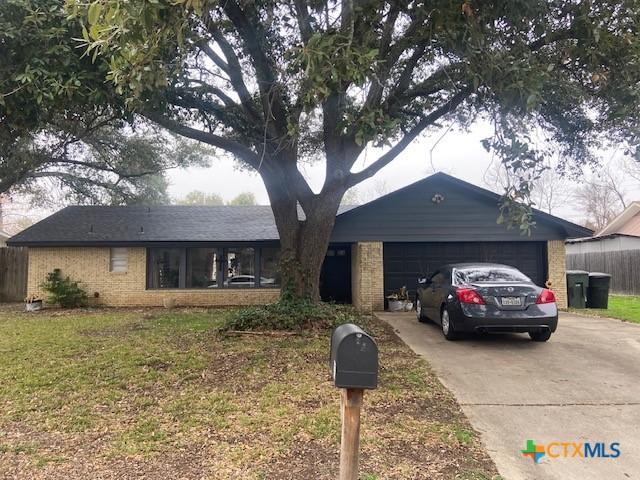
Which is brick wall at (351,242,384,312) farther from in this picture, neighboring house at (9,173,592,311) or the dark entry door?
the dark entry door

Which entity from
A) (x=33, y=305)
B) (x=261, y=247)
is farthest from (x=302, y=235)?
(x=33, y=305)

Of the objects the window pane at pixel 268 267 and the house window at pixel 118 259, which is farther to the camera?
the window pane at pixel 268 267

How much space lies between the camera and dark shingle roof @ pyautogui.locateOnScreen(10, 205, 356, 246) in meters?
15.2

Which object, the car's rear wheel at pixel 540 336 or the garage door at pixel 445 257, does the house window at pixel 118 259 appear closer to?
the garage door at pixel 445 257

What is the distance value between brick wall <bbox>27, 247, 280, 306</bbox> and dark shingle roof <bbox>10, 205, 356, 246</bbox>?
0.54 metres

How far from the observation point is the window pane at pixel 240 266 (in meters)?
15.9

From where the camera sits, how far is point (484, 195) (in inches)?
545

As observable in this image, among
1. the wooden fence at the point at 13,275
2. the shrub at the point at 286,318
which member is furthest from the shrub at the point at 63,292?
the shrub at the point at 286,318

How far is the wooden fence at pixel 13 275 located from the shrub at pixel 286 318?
506 inches

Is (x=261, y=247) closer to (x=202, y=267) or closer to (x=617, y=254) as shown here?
(x=202, y=267)

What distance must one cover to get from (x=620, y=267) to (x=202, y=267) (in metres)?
17.6

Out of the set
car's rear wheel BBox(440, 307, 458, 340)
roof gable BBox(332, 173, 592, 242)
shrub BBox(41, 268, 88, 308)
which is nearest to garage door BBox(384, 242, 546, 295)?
roof gable BBox(332, 173, 592, 242)

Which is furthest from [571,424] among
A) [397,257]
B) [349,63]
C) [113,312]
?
[113,312]

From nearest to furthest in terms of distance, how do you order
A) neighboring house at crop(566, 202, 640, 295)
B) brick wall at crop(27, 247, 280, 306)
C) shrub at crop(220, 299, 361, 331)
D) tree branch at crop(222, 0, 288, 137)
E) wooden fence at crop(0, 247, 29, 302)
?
1. tree branch at crop(222, 0, 288, 137)
2. shrub at crop(220, 299, 361, 331)
3. brick wall at crop(27, 247, 280, 306)
4. wooden fence at crop(0, 247, 29, 302)
5. neighboring house at crop(566, 202, 640, 295)
